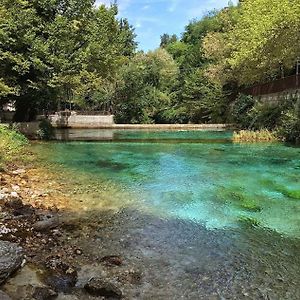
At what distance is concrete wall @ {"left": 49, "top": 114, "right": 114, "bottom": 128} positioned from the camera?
34.3 m

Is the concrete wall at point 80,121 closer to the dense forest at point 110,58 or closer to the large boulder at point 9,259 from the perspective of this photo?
the dense forest at point 110,58

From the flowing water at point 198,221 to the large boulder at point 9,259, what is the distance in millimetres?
1058

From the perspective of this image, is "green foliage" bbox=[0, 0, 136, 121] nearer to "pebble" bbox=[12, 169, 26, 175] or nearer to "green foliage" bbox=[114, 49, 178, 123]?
"pebble" bbox=[12, 169, 26, 175]

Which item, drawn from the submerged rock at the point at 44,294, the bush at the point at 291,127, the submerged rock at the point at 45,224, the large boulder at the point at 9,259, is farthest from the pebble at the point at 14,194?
the bush at the point at 291,127

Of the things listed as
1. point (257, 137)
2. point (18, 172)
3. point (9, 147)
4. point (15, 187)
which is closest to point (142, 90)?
point (257, 137)

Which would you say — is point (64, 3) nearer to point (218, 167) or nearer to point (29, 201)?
point (218, 167)

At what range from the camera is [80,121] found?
117 feet

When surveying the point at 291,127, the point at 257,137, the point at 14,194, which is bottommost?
the point at 14,194

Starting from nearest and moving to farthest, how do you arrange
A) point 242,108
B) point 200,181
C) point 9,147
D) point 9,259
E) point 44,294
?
1. point 44,294
2. point 9,259
3. point 200,181
4. point 9,147
5. point 242,108

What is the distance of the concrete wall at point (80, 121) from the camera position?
34344 millimetres

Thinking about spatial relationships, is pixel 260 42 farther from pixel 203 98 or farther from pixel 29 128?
pixel 203 98

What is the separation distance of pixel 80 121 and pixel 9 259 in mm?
31654

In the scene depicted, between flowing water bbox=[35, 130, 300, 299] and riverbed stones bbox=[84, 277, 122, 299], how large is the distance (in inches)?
6.8

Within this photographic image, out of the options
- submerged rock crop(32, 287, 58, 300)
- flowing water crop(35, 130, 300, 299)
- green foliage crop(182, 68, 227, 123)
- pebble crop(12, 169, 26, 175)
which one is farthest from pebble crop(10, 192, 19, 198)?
green foliage crop(182, 68, 227, 123)
